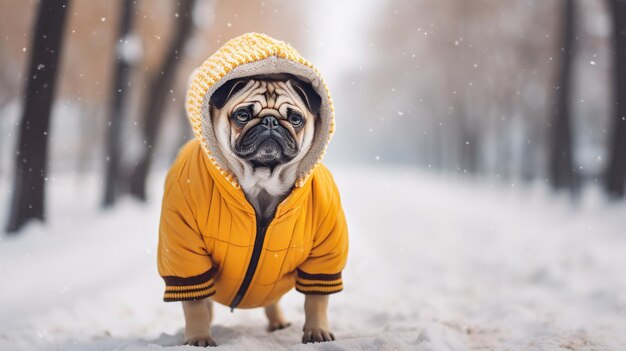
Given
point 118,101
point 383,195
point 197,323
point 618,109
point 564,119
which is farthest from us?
point 383,195

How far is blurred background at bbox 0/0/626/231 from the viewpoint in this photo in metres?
10.2

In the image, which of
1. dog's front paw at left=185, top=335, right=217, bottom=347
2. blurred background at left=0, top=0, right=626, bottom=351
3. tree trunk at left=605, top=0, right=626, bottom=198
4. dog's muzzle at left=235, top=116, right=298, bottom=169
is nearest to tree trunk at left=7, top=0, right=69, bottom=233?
blurred background at left=0, top=0, right=626, bottom=351

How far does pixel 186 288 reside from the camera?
3.17 meters

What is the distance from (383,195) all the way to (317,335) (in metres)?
14.8

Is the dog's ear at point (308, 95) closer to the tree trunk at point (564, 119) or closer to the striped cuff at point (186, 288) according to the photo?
the striped cuff at point (186, 288)

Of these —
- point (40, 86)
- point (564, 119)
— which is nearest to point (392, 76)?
point (564, 119)

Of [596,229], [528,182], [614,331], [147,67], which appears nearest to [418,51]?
[528,182]

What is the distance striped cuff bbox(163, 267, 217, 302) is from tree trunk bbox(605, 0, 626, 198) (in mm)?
8597

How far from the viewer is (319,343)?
10.3 ft

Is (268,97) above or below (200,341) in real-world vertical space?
above

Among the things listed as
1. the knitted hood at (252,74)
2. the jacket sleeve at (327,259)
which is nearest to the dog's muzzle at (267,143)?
the knitted hood at (252,74)

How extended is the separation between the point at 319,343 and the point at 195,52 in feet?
31.2

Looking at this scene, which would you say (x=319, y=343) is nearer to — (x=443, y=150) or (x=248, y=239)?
(x=248, y=239)

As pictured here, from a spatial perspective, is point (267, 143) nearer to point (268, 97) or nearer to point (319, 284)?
point (268, 97)
